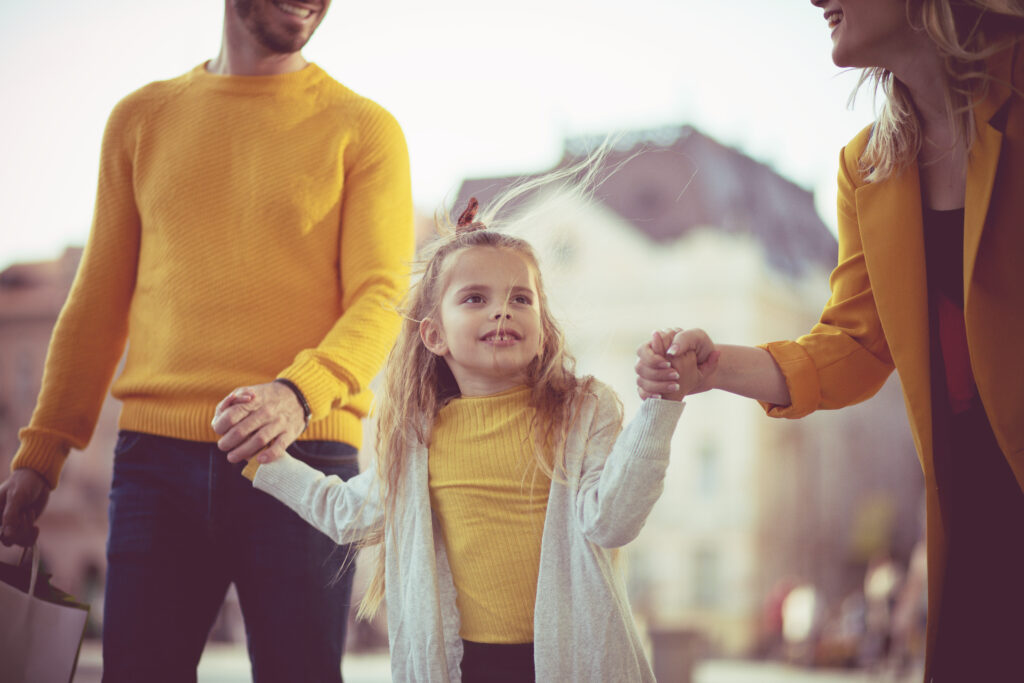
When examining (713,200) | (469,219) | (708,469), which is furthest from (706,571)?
(469,219)

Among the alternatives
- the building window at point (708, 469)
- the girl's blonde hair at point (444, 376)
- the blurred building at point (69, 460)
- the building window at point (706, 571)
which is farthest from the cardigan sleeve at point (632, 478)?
the building window at point (708, 469)

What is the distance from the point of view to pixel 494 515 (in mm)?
1796

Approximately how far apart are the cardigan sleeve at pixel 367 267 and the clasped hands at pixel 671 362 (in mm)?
534

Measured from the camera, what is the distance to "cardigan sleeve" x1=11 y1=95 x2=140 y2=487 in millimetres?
2059

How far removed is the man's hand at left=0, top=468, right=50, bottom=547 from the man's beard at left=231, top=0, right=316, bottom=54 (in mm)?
919

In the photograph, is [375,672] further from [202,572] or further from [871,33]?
[871,33]

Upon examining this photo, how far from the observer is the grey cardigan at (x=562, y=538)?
5.31ft

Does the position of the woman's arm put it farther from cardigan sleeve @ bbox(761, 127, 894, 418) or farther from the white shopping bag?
the white shopping bag

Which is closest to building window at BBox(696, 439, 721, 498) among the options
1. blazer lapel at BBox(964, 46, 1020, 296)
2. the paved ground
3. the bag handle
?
the paved ground

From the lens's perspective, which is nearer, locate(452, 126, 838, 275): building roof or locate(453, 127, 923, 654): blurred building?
locate(453, 127, 923, 654): blurred building

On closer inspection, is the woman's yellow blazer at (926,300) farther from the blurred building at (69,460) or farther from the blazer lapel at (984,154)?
the blurred building at (69,460)

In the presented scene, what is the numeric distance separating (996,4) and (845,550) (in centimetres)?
3322

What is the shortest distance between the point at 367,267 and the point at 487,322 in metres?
0.28

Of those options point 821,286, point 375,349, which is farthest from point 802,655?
point 375,349
